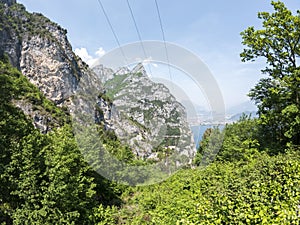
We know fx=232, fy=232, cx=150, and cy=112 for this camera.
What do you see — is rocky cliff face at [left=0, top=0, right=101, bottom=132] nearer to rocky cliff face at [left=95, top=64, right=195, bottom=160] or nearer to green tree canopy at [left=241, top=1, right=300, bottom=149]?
rocky cliff face at [left=95, top=64, right=195, bottom=160]

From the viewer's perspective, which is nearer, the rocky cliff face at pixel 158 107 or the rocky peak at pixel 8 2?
the rocky cliff face at pixel 158 107

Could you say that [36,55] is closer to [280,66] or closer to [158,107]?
[158,107]

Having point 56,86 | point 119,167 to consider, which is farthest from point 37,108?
point 119,167

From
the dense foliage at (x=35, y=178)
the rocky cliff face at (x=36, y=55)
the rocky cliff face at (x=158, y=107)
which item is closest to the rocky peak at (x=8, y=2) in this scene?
the rocky cliff face at (x=36, y=55)

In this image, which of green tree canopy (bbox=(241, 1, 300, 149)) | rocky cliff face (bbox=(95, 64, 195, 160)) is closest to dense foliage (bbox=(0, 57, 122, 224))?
rocky cliff face (bbox=(95, 64, 195, 160))

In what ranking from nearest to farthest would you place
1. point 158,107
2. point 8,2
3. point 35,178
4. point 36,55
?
point 35,178, point 158,107, point 36,55, point 8,2

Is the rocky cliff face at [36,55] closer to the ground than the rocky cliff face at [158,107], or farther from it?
farther from it

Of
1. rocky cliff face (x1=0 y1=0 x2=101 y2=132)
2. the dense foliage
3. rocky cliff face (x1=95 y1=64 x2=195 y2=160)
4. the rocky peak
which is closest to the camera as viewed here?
the dense foliage

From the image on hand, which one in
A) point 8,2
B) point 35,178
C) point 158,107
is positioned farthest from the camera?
point 8,2

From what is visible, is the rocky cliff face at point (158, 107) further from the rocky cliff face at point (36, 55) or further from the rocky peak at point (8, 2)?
the rocky peak at point (8, 2)

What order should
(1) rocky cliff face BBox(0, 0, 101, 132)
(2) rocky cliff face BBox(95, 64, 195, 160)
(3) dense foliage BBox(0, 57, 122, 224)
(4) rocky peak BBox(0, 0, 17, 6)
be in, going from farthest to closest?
1. (4) rocky peak BBox(0, 0, 17, 6)
2. (1) rocky cliff face BBox(0, 0, 101, 132)
3. (2) rocky cliff face BBox(95, 64, 195, 160)
4. (3) dense foliage BBox(0, 57, 122, 224)

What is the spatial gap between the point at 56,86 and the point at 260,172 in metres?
81.5

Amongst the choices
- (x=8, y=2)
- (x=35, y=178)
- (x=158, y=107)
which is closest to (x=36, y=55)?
(x=8, y=2)

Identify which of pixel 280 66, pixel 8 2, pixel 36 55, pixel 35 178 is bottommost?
pixel 35 178
